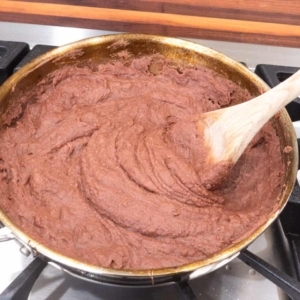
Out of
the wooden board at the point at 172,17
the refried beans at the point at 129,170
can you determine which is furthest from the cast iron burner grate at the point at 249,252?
the wooden board at the point at 172,17

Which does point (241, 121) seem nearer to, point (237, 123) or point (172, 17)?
point (237, 123)

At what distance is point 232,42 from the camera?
1.07 metres

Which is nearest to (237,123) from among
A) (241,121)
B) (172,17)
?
(241,121)

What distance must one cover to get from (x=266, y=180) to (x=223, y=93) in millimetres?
218

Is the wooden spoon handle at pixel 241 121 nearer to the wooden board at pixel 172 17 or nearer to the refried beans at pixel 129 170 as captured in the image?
the refried beans at pixel 129 170

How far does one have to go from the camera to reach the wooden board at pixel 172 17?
3.58 feet

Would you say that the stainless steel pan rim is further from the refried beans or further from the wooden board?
the wooden board

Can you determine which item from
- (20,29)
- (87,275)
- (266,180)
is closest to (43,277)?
(87,275)

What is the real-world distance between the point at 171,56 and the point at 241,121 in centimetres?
27

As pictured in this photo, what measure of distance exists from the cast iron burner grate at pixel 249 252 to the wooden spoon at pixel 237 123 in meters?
0.13

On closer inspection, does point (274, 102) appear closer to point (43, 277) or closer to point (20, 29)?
point (43, 277)

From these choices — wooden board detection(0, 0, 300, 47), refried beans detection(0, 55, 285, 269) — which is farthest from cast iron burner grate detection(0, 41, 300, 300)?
wooden board detection(0, 0, 300, 47)

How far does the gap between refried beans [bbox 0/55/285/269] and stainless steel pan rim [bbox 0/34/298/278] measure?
26mm

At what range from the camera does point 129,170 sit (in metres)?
0.74
